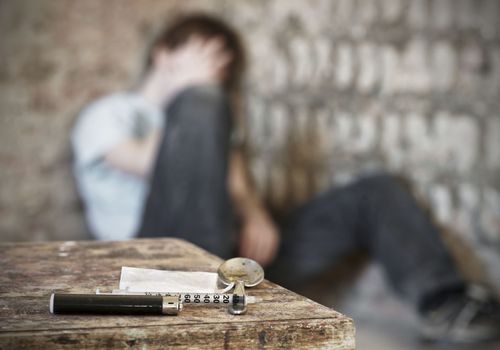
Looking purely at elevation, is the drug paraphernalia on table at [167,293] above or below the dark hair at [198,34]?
below

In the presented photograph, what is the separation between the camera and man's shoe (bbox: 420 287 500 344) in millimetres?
2188

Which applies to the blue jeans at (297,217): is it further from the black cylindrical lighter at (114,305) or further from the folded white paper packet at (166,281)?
the black cylindrical lighter at (114,305)

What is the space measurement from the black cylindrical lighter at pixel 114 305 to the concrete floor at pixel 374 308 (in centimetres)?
173

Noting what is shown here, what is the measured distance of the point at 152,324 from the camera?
2.41ft

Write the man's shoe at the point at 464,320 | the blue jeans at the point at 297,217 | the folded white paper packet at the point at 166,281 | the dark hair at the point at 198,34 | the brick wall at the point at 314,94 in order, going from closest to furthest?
the folded white paper packet at the point at 166,281, the blue jeans at the point at 297,217, the man's shoe at the point at 464,320, the brick wall at the point at 314,94, the dark hair at the point at 198,34

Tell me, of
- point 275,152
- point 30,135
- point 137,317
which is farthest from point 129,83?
point 137,317

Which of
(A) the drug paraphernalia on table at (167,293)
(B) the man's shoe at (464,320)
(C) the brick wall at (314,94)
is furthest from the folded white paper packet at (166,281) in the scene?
(C) the brick wall at (314,94)

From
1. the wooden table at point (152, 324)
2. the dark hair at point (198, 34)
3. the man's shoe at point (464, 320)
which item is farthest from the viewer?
the dark hair at point (198, 34)

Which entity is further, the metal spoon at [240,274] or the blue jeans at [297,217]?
the blue jeans at [297,217]

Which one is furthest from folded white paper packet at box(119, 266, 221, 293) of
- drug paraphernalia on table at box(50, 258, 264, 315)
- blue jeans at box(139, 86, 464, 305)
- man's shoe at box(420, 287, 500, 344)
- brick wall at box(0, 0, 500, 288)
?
brick wall at box(0, 0, 500, 288)

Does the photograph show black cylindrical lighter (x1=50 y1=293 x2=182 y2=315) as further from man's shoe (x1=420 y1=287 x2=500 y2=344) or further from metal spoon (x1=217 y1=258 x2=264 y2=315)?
man's shoe (x1=420 y1=287 x2=500 y2=344)

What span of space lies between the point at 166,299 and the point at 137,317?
0.03m

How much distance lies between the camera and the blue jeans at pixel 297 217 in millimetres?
2068

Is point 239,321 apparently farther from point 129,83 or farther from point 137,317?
point 129,83
